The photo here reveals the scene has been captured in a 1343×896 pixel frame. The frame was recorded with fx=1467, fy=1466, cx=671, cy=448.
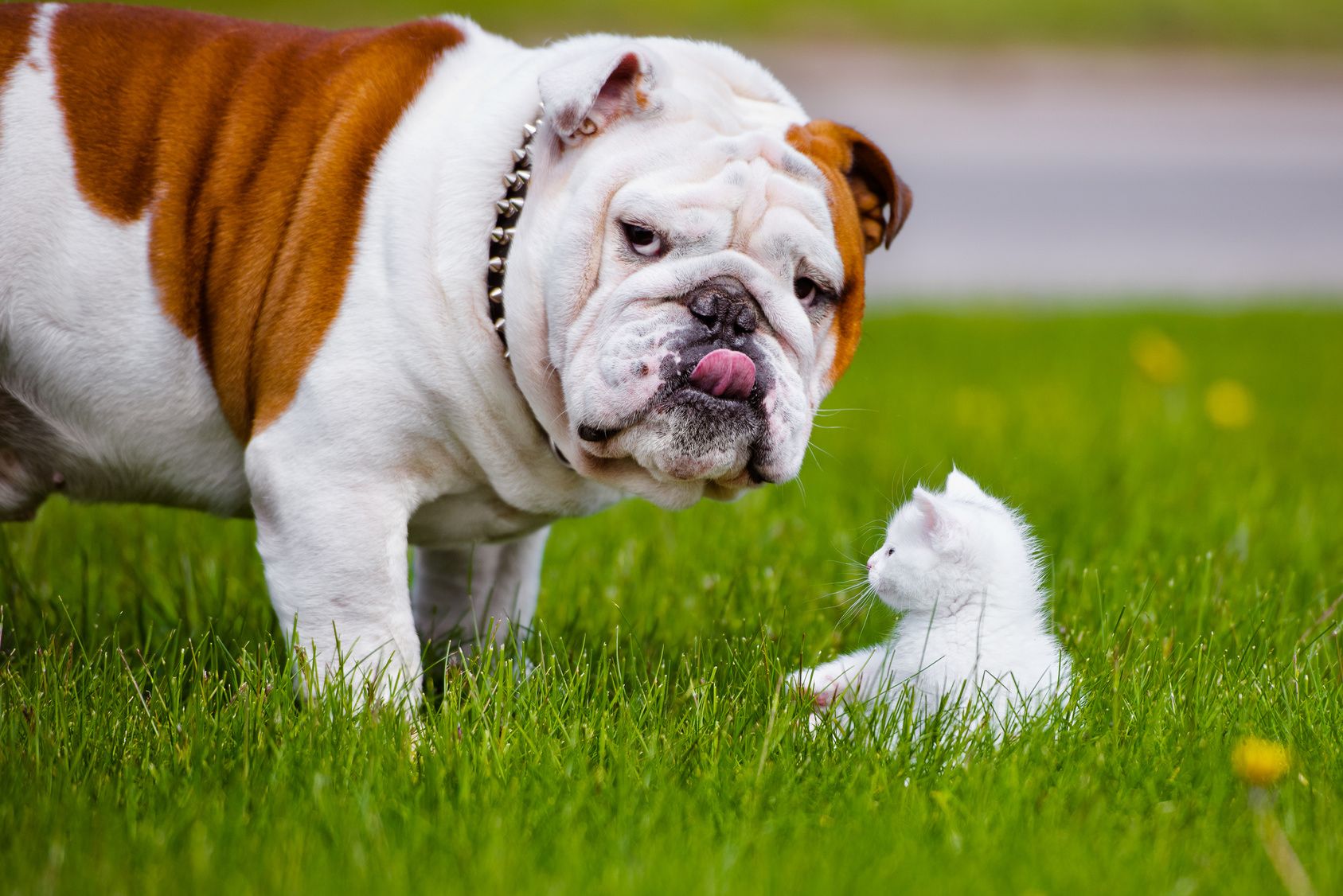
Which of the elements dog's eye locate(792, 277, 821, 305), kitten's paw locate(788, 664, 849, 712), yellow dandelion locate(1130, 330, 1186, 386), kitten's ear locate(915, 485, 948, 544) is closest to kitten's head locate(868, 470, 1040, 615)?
kitten's ear locate(915, 485, 948, 544)

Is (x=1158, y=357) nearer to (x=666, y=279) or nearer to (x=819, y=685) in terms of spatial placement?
(x=819, y=685)

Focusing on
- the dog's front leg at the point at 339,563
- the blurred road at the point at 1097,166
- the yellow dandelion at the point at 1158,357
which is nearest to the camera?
the dog's front leg at the point at 339,563

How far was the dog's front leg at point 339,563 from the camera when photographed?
282cm

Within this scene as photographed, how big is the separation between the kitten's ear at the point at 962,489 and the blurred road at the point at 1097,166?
673cm

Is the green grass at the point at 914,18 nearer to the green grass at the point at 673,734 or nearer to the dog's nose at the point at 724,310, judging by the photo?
the green grass at the point at 673,734

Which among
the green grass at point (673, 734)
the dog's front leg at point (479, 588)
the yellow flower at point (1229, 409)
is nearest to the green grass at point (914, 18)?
the yellow flower at point (1229, 409)

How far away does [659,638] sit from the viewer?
11.7ft

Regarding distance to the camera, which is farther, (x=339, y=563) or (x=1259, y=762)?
(x=339, y=563)

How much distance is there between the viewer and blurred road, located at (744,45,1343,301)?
11.2m

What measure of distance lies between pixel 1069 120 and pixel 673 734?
1400 centimetres

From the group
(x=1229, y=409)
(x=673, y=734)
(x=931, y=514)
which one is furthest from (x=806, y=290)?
(x=1229, y=409)

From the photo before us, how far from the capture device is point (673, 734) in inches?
Answer: 109

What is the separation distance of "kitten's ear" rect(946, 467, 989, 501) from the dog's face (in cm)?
42

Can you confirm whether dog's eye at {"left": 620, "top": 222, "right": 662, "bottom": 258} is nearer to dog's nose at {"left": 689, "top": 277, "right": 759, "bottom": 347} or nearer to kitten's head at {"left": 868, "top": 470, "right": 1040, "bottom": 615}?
dog's nose at {"left": 689, "top": 277, "right": 759, "bottom": 347}
